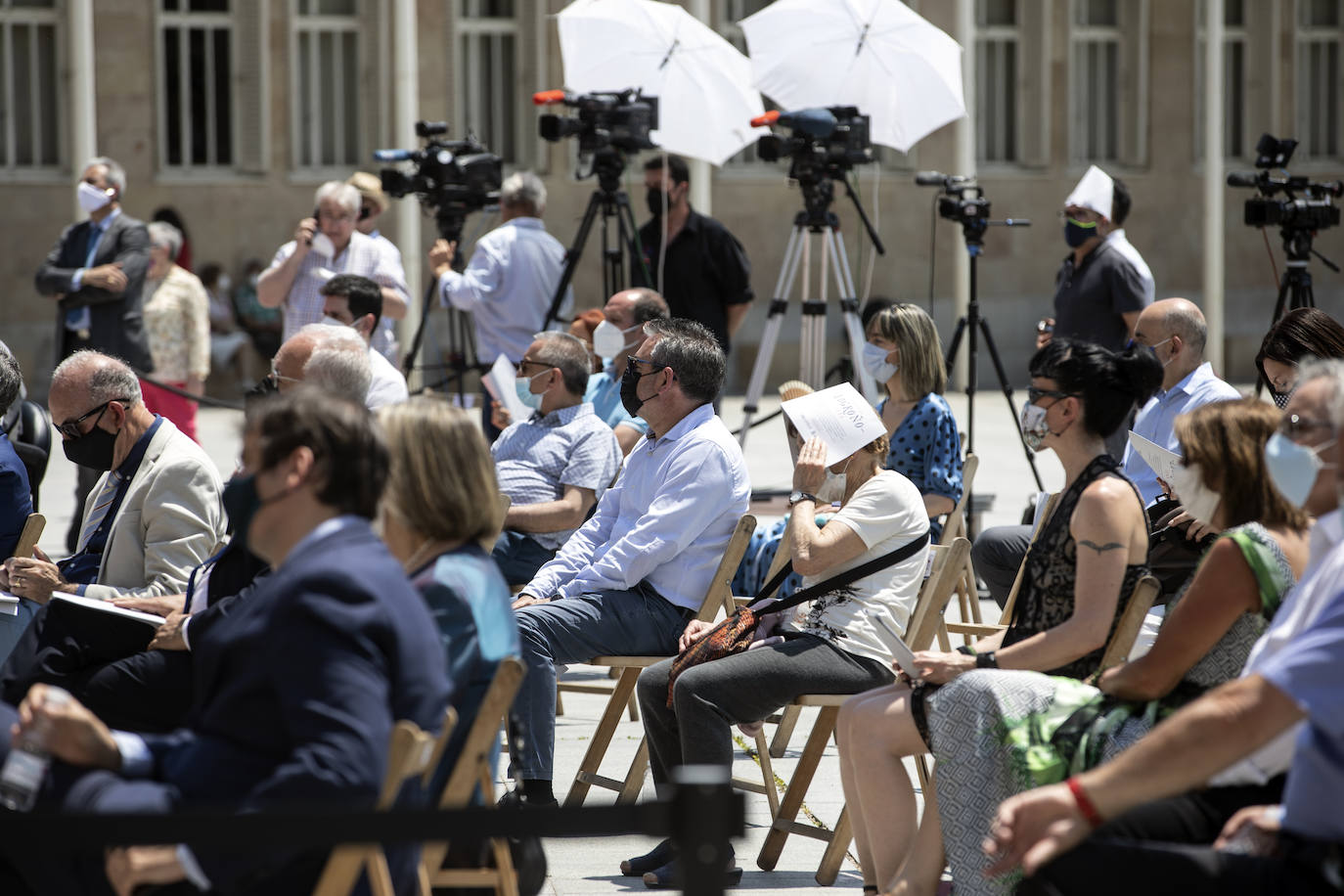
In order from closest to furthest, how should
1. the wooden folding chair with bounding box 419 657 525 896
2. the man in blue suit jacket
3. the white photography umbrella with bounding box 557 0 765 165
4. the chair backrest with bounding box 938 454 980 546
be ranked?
the man in blue suit jacket < the wooden folding chair with bounding box 419 657 525 896 < the chair backrest with bounding box 938 454 980 546 < the white photography umbrella with bounding box 557 0 765 165

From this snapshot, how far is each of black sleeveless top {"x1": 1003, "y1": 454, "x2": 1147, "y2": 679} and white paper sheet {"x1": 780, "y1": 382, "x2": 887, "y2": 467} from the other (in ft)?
2.24

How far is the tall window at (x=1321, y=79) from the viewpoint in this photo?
20484 millimetres

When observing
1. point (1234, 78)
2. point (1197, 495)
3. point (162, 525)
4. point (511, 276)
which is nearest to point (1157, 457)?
point (1197, 495)

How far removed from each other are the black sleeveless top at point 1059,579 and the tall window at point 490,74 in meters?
14.7

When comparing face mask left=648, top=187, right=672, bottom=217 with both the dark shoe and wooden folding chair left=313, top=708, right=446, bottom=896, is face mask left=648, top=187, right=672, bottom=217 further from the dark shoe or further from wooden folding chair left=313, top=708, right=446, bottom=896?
wooden folding chair left=313, top=708, right=446, bottom=896

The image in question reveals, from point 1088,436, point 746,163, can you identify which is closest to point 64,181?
point 746,163

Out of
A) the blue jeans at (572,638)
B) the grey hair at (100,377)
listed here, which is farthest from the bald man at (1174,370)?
the grey hair at (100,377)

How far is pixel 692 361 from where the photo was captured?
513 centimetres

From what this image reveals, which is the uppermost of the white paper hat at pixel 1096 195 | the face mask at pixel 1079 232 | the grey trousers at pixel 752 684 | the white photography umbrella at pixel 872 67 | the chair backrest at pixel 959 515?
the white photography umbrella at pixel 872 67

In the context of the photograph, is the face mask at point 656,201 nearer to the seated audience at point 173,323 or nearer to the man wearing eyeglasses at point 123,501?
the seated audience at point 173,323

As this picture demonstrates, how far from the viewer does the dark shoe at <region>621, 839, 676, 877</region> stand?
4462 mm

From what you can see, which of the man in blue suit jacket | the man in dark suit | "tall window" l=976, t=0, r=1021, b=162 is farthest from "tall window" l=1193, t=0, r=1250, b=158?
the man in blue suit jacket

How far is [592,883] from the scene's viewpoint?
14.6 feet

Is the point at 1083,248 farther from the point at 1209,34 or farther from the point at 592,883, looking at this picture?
the point at 1209,34
